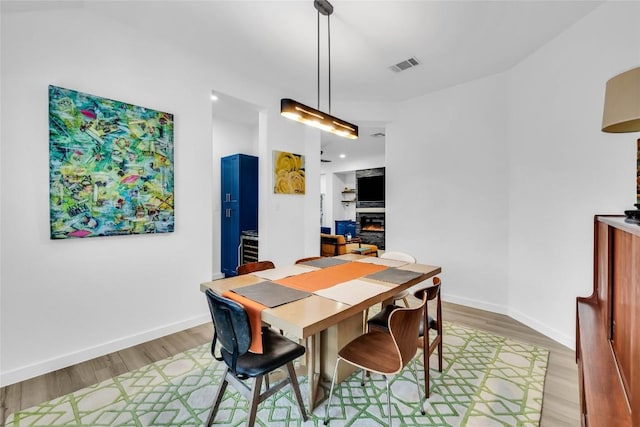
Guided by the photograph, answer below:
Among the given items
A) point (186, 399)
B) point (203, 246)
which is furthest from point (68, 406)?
point (203, 246)

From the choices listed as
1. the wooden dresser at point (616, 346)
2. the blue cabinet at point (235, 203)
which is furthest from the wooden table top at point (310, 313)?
the blue cabinet at point (235, 203)

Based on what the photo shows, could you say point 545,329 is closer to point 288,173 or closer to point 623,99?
point 623,99

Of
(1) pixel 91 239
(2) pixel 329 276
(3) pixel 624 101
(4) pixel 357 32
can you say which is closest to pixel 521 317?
(2) pixel 329 276

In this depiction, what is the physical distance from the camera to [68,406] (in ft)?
5.93

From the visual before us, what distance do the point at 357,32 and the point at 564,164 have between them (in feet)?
7.62

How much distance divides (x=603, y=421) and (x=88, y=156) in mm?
3269

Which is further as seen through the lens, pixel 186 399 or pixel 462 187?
pixel 462 187

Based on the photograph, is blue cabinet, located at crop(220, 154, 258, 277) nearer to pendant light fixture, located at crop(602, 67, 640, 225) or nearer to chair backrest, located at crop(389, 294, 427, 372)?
chair backrest, located at crop(389, 294, 427, 372)

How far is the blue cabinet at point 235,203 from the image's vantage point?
475 centimetres

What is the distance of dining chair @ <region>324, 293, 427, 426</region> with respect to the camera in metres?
1.47

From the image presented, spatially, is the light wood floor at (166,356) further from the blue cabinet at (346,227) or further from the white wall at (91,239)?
the blue cabinet at (346,227)

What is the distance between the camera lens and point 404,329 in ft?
4.95

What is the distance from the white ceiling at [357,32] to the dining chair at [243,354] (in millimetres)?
2317

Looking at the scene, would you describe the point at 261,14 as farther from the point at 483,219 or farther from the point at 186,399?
the point at 483,219
